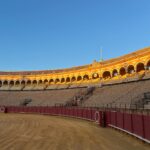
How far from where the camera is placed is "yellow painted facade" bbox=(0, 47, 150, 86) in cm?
4034

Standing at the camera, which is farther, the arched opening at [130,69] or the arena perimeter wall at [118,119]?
the arched opening at [130,69]

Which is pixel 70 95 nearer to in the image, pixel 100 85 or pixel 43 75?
pixel 100 85

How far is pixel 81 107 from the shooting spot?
32.9 meters

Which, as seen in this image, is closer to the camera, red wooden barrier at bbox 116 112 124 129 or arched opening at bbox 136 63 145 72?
red wooden barrier at bbox 116 112 124 129

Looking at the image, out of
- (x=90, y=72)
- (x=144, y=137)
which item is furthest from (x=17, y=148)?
(x=90, y=72)

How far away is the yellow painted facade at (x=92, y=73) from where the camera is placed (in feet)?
132

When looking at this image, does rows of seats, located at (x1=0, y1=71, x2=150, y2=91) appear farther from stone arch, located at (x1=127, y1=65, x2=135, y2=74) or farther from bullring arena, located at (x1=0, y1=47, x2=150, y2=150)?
stone arch, located at (x1=127, y1=65, x2=135, y2=74)

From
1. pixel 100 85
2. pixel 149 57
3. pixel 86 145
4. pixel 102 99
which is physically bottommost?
pixel 86 145

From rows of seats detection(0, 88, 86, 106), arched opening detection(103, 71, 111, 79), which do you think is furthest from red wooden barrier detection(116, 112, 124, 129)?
arched opening detection(103, 71, 111, 79)

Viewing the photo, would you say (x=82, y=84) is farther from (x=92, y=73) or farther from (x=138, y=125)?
(x=138, y=125)

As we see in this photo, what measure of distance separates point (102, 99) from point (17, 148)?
2696cm

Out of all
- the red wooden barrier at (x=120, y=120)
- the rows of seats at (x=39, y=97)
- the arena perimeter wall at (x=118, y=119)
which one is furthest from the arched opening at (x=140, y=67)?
the red wooden barrier at (x=120, y=120)

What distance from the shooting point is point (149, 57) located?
3700cm

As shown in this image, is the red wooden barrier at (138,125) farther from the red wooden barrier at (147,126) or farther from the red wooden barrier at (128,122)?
the red wooden barrier at (128,122)
